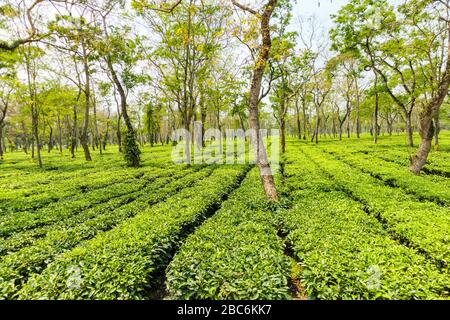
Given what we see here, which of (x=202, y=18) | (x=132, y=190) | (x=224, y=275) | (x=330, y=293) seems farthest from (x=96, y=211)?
(x=202, y=18)

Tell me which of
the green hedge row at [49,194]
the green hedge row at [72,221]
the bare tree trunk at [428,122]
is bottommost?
the green hedge row at [72,221]

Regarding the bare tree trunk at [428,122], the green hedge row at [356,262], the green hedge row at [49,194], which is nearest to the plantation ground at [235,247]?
the green hedge row at [356,262]

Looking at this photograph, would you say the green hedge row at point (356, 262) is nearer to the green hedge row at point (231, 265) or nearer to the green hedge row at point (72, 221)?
the green hedge row at point (231, 265)

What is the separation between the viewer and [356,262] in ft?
15.8

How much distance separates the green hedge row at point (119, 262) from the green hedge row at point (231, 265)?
577 millimetres

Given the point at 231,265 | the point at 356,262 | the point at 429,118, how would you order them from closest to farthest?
the point at 356,262, the point at 231,265, the point at 429,118

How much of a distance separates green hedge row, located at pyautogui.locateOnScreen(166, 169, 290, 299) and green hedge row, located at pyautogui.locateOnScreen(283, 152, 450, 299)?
0.64m

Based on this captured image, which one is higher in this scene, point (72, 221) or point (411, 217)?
point (411, 217)

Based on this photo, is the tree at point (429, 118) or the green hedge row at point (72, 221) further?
the tree at point (429, 118)

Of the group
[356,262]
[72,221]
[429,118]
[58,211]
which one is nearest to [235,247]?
[356,262]

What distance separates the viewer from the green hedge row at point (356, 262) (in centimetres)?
408

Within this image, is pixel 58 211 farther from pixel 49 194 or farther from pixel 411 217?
pixel 411 217

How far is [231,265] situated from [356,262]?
2661 mm

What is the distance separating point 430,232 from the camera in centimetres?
612
